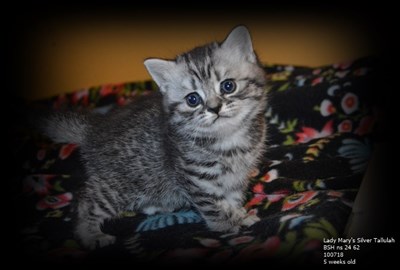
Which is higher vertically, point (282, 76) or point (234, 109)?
point (282, 76)

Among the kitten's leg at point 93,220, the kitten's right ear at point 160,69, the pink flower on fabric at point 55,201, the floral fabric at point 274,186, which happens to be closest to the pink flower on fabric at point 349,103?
the floral fabric at point 274,186

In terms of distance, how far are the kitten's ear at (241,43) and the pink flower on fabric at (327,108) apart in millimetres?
640

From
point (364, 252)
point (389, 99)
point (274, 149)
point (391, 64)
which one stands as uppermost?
point (391, 64)

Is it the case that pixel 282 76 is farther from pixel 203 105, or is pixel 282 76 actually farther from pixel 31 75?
pixel 31 75

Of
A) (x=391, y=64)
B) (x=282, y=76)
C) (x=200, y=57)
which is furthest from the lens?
(x=282, y=76)

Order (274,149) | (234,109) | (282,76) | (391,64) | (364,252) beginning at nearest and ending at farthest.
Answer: (364,252), (234,109), (274,149), (391,64), (282,76)

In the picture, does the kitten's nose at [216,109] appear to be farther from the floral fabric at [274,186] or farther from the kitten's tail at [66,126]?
the kitten's tail at [66,126]

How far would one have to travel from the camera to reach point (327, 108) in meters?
1.91

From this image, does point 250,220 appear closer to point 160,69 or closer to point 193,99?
point 193,99

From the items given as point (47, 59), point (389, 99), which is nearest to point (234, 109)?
point (389, 99)

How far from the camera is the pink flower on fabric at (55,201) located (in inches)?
61.0

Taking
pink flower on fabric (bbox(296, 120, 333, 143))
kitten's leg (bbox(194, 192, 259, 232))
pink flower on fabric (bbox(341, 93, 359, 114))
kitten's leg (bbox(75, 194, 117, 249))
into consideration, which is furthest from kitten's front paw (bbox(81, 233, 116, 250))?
pink flower on fabric (bbox(341, 93, 359, 114))

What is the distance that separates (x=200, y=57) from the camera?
142 cm

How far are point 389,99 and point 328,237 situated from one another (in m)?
1.09
